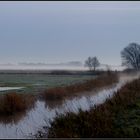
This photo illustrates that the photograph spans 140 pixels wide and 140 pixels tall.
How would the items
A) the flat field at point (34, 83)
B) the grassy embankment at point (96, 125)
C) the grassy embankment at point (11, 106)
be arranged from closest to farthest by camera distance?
the grassy embankment at point (96, 125) → the grassy embankment at point (11, 106) → the flat field at point (34, 83)

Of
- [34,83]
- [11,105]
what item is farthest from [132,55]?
[11,105]

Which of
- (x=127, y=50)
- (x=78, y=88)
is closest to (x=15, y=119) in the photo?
(x=78, y=88)

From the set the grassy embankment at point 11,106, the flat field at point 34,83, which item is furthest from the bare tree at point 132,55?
the grassy embankment at point 11,106

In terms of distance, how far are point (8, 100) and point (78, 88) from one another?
12251 mm

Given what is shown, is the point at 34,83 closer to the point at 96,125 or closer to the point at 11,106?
the point at 11,106

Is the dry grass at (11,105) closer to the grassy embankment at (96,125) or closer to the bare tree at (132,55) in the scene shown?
the grassy embankment at (96,125)

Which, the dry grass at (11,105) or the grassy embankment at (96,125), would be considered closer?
the grassy embankment at (96,125)

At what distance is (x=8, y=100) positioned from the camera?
1812 cm

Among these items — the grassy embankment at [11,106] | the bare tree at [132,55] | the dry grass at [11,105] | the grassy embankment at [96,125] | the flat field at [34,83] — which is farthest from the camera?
the bare tree at [132,55]

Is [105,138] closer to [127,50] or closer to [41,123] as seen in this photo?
[41,123]

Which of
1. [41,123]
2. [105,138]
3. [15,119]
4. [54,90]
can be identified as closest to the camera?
[105,138]

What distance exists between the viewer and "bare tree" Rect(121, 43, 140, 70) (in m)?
95.4

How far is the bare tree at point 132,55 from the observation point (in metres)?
95.4

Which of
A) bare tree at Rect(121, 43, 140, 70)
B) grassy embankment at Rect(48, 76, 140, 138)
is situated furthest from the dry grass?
bare tree at Rect(121, 43, 140, 70)
